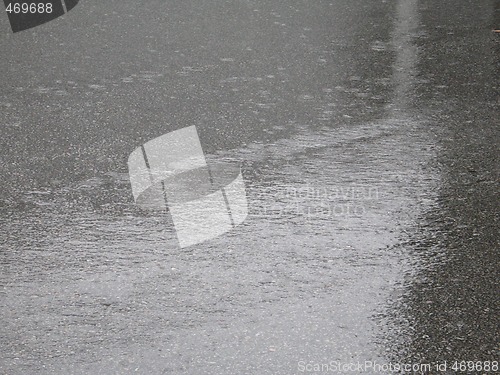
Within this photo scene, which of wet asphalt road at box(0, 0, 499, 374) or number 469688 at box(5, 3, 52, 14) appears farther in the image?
number 469688 at box(5, 3, 52, 14)

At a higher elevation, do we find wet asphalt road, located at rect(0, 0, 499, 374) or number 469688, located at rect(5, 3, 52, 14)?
number 469688, located at rect(5, 3, 52, 14)

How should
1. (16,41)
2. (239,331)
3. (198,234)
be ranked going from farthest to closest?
(16,41)
(198,234)
(239,331)

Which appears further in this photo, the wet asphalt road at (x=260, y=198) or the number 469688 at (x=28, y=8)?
the number 469688 at (x=28, y=8)

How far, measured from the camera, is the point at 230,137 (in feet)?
19.8

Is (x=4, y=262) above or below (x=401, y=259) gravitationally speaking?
above

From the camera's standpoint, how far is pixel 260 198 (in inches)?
200

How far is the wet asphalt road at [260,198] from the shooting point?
3.78m

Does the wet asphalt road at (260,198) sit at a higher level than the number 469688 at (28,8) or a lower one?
lower

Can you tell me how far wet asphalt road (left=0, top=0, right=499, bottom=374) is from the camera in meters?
3.78

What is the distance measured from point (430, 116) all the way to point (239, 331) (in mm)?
3178

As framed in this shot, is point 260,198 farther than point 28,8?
No

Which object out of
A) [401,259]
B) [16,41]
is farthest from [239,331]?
[16,41]

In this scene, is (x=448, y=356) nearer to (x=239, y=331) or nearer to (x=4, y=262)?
(x=239, y=331)

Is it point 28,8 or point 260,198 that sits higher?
point 28,8
